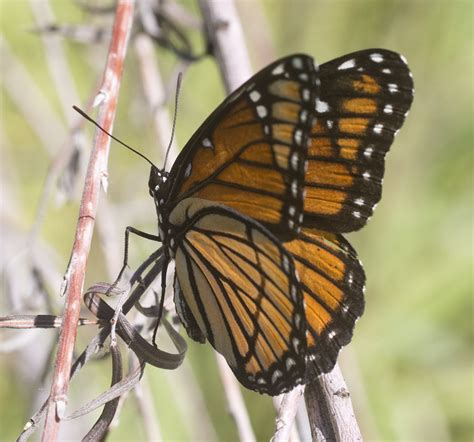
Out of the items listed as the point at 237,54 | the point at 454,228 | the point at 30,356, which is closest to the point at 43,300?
the point at 237,54

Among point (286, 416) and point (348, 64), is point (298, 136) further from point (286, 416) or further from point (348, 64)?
point (286, 416)

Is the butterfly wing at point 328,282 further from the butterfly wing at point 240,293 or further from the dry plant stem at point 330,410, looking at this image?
the dry plant stem at point 330,410

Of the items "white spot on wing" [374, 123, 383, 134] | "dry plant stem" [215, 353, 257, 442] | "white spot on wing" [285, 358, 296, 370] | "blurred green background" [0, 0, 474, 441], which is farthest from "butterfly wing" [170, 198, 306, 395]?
"blurred green background" [0, 0, 474, 441]

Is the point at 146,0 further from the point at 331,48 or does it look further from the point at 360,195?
the point at 331,48

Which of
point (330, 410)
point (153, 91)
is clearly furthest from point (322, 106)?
point (153, 91)

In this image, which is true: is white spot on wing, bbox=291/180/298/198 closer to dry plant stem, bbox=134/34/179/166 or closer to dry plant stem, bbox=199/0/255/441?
dry plant stem, bbox=199/0/255/441

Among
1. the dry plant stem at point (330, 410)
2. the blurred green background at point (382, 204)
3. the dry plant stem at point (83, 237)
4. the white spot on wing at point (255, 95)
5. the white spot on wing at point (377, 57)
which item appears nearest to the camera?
the dry plant stem at point (83, 237)

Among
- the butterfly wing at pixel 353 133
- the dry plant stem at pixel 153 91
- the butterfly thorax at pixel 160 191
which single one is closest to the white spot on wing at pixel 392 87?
the butterfly wing at pixel 353 133

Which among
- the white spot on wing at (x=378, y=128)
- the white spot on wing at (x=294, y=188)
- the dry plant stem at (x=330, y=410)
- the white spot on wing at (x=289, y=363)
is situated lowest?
the dry plant stem at (x=330, y=410)
